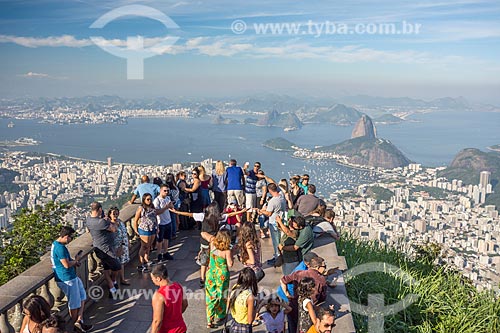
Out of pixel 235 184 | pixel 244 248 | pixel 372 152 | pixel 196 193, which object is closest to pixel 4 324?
pixel 244 248

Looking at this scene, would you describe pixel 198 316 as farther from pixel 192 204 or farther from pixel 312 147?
pixel 312 147

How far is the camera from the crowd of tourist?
16.9 feet

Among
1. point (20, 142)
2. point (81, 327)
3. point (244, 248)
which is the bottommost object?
point (20, 142)

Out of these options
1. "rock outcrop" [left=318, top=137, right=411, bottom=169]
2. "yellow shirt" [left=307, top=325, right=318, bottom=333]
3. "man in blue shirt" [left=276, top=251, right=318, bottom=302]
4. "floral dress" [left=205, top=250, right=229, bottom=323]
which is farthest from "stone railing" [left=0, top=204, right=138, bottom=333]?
"rock outcrop" [left=318, top=137, right=411, bottom=169]

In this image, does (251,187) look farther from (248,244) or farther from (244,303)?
(244,303)

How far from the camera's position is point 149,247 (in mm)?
8398

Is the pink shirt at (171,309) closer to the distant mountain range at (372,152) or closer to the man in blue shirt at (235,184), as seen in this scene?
the man in blue shirt at (235,184)

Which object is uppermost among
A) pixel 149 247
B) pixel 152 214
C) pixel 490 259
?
pixel 152 214

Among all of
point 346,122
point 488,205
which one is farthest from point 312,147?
point 346,122

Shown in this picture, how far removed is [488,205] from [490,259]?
42.6m

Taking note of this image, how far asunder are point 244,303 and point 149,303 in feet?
7.66

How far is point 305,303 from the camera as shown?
18.1ft

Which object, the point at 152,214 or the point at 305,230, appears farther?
the point at 152,214

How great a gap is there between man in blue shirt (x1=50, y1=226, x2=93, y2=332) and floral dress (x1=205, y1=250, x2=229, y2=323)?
159 centimetres
